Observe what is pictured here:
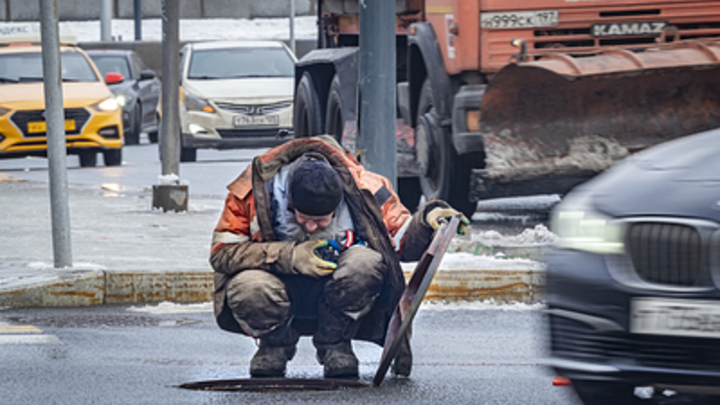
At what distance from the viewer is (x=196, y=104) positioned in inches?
638

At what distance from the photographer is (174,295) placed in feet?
22.5

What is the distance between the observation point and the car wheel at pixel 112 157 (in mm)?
16219

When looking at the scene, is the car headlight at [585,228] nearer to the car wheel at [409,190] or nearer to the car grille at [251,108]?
the car wheel at [409,190]

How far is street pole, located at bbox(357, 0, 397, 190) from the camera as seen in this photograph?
24.2 feet

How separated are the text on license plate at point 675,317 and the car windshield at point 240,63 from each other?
1350 cm

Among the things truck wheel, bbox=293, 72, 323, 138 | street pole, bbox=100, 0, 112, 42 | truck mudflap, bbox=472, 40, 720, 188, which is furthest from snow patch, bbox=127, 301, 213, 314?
street pole, bbox=100, 0, 112, 42

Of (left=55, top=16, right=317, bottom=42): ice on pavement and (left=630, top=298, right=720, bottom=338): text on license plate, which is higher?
(left=630, top=298, right=720, bottom=338): text on license plate

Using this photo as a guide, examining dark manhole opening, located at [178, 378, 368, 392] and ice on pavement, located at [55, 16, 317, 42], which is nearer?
dark manhole opening, located at [178, 378, 368, 392]

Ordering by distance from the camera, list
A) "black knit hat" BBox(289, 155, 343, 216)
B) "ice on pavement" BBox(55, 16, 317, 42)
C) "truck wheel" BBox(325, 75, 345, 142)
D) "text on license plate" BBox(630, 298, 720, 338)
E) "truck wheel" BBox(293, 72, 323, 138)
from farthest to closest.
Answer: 1. "ice on pavement" BBox(55, 16, 317, 42)
2. "truck wheel" BBox(293, 72, 323, 138)
3. "truck wheel" BBox(325, 75, 345, 142)
4. "black knit hat" BBox(289, 155, 343, 216)
5. "text on license plate" BBox(630, 298, 720, 338)

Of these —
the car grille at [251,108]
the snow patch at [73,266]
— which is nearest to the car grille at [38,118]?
the car grille at [251,108]

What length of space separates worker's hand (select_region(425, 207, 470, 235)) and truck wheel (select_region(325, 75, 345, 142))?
6.81 metres

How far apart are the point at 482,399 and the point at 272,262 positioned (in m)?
0.93

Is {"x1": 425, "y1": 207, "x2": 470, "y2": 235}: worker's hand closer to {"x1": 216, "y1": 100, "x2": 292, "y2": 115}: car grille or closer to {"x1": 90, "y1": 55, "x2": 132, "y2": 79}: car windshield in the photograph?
{"x1": 216, "y1": 100, "x2": 292, "y2": 115}: car grille

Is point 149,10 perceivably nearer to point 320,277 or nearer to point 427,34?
point 427,34
